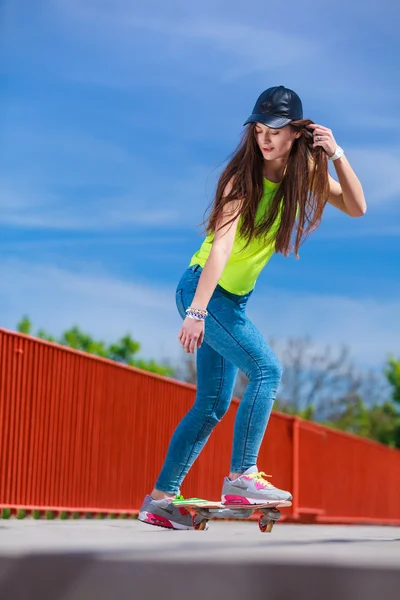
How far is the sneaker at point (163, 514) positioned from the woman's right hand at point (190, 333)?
0.88m

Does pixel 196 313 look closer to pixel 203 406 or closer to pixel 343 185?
pixel 203 406

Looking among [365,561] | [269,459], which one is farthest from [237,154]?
[269,459]

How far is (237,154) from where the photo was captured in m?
3.81

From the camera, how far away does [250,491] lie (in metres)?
3.69

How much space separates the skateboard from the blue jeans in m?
0.15

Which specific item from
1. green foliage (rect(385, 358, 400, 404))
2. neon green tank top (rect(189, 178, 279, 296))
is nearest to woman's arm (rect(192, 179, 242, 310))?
neon green tank top (rect(189, 178, 279, 296))

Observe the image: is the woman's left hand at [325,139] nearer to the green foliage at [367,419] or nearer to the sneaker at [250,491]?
the sneaker at [250,491]

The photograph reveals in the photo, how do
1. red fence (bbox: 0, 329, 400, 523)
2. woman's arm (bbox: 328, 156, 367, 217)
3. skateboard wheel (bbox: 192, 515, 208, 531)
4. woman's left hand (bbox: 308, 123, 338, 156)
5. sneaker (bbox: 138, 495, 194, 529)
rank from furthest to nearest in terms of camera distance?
red fence (bbox: 0, 329, 400, 523)
skateboard wheel (bbox: 192, 515, 208, 531)
sneaker (bbox: 138, 495, 194, 529)
woman's arm (bbox: 328, 156, 367, 217)
woman's left hand (bbox: 308, 123, 338, 156)

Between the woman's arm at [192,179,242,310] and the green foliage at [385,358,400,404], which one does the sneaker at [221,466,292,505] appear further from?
the green foliage at [385,358,400,404]

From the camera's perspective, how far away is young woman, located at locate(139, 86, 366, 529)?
367 centimetres

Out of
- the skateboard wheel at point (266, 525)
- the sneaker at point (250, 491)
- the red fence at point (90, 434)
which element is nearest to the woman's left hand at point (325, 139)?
the sneaker at point (250, 491)

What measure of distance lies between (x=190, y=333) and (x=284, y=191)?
0.72 meters

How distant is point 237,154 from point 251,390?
3.08 feet

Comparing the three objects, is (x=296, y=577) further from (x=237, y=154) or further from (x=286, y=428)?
(x=286, y=428)
